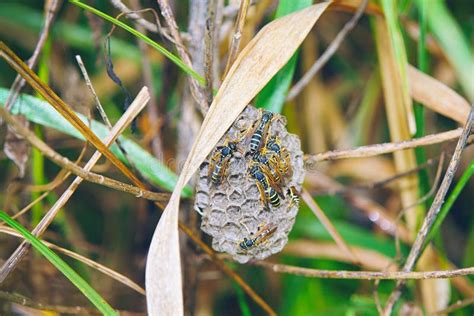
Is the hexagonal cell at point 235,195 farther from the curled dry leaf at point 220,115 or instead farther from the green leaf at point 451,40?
the green leaf at point 451,40

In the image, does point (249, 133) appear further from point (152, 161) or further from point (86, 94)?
point (86, 94)

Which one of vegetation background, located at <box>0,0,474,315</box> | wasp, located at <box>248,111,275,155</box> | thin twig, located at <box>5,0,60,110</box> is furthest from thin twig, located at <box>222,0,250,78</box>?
thin twig, located at <box>5,0,60,110</box>

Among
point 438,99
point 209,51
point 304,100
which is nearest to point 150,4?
point 304,100

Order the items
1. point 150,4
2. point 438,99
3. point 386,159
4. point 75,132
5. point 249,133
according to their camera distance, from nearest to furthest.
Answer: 1. point 249,133
2. point 75,132
3. point 438,99
4. point 150,4
5. point 386,159

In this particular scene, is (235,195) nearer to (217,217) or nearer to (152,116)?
(217,217)

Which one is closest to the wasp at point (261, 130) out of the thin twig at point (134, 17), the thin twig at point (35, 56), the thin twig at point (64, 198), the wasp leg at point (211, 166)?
the wasp leg at point (211, 166)

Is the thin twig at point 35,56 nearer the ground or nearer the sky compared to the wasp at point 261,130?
nearer the sky
